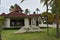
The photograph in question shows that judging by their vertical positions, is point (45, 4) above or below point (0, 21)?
above

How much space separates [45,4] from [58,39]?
496cm

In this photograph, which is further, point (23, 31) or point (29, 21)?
point (29, 21)

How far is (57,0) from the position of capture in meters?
21.8

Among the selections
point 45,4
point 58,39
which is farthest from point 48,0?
point 58,39

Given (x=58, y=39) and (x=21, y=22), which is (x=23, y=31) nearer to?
(x=58, y=39)

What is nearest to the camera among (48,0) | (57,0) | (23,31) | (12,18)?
(57,0)

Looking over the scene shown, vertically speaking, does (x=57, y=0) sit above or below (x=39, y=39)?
above

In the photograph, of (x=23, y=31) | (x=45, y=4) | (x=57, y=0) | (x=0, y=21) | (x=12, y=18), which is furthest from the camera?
(x=12, y=18)

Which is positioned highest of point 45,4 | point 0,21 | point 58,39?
point 45,4

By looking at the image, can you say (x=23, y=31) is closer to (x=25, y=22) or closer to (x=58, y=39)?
(x=58, y=39)

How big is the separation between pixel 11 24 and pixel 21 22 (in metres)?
2.28

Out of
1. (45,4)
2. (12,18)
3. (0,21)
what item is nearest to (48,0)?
(45,4)

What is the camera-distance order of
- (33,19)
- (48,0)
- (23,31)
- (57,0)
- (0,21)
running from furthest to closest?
1. (33,19)
2. (23,31)
3. (48,0)
4. (57,0)
5. (0,21)

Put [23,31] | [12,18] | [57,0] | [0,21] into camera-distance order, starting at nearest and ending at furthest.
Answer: [0,21] < [57,0] < [23,31] < [12,18]
